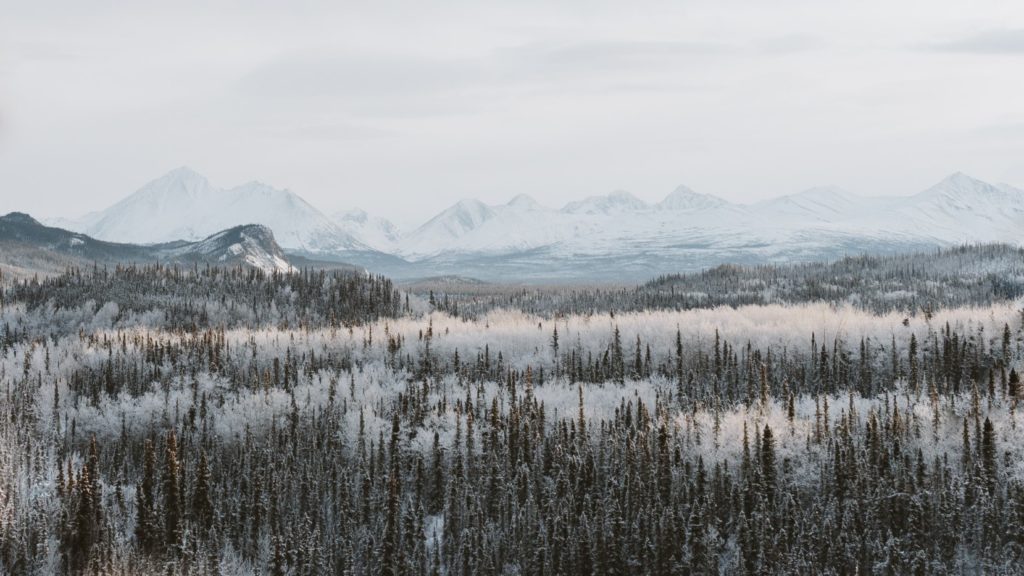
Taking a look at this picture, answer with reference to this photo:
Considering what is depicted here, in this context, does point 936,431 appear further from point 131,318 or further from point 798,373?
point 131,318

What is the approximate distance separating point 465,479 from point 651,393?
21892mm

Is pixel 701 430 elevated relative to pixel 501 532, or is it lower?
elevated

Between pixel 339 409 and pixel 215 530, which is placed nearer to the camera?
pixel 215 530

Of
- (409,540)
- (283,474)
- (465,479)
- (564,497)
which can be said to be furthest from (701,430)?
(283,474)

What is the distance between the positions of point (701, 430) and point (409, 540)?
585 inches

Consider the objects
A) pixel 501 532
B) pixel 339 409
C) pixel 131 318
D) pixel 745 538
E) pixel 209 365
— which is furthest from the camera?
pixel 131 318

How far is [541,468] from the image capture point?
4466 centimetres

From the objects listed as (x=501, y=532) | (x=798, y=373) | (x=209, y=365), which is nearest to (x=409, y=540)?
(x=501, y=532)

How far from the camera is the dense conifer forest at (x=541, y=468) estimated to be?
3600 centimetres

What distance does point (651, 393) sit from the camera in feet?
206

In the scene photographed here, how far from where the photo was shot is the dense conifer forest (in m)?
36.0

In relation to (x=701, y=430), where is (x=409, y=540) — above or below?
below

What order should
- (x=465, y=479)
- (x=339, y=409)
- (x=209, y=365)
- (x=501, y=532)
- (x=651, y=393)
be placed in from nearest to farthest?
(x=501, y=532), (x=465, y=479), (x=339, y=409), (x=651, y=393), (x=209, y=365)

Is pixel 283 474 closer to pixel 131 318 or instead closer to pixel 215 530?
pixel 215 530
